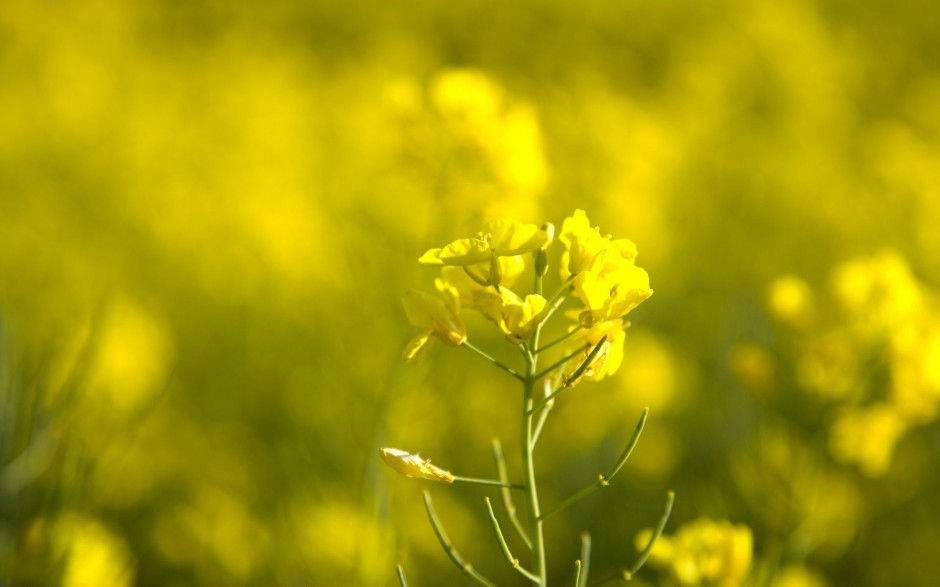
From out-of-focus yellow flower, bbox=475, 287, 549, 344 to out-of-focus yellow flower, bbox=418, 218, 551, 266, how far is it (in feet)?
0.17

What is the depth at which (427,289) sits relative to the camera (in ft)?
7.77

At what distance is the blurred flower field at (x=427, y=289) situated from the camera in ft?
6.23

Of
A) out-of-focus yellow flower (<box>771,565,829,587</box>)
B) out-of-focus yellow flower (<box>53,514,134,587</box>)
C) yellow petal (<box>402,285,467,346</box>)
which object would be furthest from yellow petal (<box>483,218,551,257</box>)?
out-of-focus yellow flower (<box>771,565,829,587</box>)

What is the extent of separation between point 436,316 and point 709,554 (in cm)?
57

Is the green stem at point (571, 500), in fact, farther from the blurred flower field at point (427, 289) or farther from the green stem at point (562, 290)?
the blurred flower field at point (427, 289)

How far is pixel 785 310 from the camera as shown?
6.16ft

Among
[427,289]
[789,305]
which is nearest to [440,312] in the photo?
[789,305]

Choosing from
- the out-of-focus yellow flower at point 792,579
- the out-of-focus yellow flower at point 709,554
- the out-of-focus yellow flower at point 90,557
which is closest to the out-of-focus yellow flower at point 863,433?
the out-of-focus yellow flower at point 792,579

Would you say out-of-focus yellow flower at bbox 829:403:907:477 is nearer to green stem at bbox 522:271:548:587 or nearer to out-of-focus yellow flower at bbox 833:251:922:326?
out-of-focus yellow flower at bbox 833:251:922:326

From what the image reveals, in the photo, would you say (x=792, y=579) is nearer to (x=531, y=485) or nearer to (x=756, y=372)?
(x=756, y=372)

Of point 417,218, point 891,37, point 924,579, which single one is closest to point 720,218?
point 417,218

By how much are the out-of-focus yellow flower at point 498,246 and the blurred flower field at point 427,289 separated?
1.90 ft

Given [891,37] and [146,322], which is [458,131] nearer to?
[146,322]

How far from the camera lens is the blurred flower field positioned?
6.23 feet
